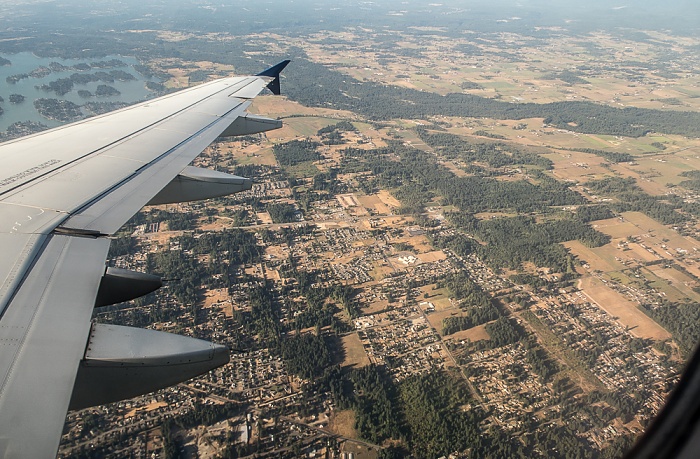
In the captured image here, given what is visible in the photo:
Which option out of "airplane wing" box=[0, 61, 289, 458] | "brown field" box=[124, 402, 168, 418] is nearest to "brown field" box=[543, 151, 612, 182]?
"brown field" box=[124, 402, 168, 418]

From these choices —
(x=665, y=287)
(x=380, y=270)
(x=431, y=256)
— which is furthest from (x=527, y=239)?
(x=380, y=270)

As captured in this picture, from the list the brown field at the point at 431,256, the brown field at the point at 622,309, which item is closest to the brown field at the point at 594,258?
the brown field at the point at 622,309

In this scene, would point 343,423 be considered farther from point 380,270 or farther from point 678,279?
point 678,279

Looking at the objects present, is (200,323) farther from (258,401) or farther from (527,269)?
(527,269)

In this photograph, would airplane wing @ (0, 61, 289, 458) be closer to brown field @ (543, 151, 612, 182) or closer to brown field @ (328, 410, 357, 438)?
brown field @ (328, 410, 357, 438)

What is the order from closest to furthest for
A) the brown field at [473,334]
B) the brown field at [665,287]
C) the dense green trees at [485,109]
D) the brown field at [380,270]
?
the brown field at [473,334]
the brown field at [665,287]
the brown field at [380,270]
the dense green trees at [485,109]

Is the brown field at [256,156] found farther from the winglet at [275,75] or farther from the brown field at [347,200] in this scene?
the winglet at [275,75]

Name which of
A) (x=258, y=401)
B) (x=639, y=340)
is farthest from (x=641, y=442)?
(x=639, y=340)
